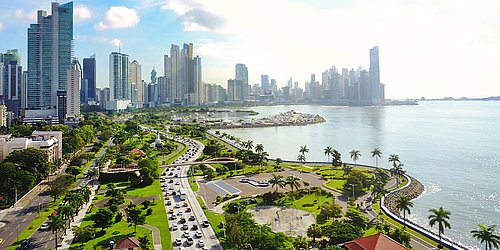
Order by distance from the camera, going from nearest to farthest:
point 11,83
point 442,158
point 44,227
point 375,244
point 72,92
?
point 375,244 → point 44,227 → point 442,158 → point 72,92 → point 11,83

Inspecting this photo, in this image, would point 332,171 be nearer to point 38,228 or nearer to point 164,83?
point 38,228

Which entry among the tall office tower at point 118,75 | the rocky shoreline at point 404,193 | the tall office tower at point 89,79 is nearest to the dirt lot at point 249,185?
the rocky shoreline at point 404,193

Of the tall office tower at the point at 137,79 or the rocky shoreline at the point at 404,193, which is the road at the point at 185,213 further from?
the tall office tower at the point at 137,79

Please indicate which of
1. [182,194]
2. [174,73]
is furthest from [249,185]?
[174,73]

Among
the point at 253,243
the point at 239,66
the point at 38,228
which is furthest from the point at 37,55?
the point at 239,66

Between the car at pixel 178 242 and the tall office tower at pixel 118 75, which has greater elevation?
the tall office tower at pixel 118 75

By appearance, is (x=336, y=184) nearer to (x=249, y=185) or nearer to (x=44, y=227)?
(x=249, y=185)

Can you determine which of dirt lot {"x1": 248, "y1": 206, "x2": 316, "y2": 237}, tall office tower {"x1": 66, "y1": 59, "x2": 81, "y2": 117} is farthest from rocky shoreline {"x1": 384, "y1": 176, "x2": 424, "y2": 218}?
tall office tower {"x1": 66, "y1": 59, "x2": 81, "y2": 117}
